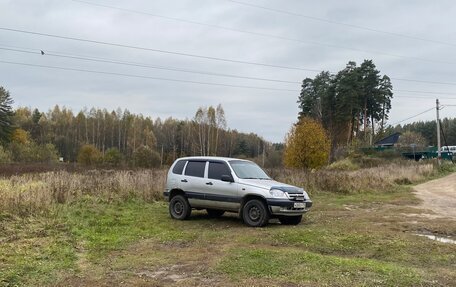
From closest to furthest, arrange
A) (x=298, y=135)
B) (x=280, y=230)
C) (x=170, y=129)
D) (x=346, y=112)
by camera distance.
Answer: (x=280, y=230) → (x=298, y=135) → (x=346, y=112) → (x=170, y=129)

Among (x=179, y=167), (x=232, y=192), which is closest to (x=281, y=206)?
(x=232, y=192)

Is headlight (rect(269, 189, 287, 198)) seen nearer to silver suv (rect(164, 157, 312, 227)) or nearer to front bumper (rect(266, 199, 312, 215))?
silver suv (rect(164, 157, 312, 227))

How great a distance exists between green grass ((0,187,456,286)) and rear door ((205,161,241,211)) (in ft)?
1.97

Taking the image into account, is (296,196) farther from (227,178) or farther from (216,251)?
(216,251)

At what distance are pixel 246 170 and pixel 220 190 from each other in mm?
1065

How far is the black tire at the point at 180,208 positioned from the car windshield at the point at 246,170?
185 cm

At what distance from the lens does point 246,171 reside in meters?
12.9

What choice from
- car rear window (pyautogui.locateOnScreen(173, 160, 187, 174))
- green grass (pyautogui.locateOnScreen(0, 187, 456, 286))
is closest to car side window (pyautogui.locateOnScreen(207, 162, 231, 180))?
car rear window (pyautogui.locateOnScreen(173, 160, 187, 174))

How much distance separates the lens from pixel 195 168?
1323cm

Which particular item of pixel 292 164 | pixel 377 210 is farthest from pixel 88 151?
pixel 377 210

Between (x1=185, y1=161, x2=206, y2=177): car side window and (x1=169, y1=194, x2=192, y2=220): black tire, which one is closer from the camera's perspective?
(x1=185, y1=161, x2=206, y2=177): car side window

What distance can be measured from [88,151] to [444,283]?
244ft

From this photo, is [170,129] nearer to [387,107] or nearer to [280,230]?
[387,107]

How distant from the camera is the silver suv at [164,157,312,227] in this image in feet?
38.6
